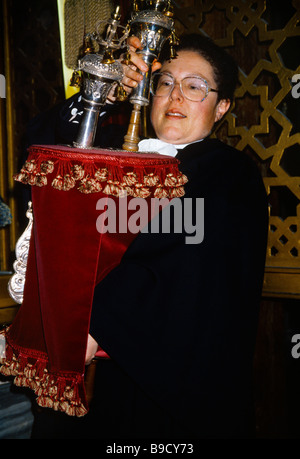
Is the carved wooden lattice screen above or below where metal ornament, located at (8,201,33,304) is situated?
above

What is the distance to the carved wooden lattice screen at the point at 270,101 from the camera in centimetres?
190

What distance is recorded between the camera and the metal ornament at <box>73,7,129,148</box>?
108 cm

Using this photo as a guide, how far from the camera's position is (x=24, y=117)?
8.77 feet

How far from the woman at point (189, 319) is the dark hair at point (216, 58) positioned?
1.11 feet

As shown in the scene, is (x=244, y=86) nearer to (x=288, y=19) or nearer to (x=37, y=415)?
(x=288, y=19)

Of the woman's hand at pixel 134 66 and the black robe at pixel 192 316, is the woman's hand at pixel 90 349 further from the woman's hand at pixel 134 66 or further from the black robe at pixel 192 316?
the woman's hand at pixel 134 66

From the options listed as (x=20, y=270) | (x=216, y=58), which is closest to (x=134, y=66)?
(x=216, y=58)

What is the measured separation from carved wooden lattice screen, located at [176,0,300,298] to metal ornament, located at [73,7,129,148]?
1.05m

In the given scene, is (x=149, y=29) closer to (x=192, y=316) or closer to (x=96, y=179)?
(x=96, y=179)

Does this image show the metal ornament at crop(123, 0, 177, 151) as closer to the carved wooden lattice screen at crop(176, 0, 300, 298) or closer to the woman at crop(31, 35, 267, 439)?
the woman at crop(31, 35, 267, 439)

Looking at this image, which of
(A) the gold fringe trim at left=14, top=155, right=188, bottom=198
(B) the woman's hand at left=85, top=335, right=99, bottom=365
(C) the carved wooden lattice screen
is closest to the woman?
(B) the woman's hand at left=85, top=335, right=99, bottom=365

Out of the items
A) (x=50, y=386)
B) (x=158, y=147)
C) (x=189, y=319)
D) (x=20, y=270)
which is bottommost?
(x=50, y=386)

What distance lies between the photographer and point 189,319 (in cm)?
109

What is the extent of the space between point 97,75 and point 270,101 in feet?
3.86
